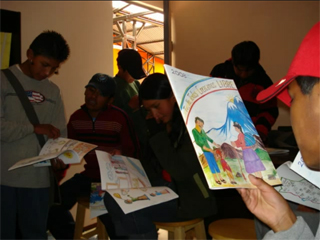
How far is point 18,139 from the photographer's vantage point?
180cm

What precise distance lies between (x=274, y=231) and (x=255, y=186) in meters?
0.14

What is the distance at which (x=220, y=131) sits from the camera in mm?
836

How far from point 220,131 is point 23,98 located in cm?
133

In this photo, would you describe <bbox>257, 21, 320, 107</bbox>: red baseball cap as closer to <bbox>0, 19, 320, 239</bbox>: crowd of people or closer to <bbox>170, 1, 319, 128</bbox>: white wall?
<bbox>0, 19, 320, 239</bbox>: crowd of people

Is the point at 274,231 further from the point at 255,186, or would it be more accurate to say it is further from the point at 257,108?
the point at 257,108

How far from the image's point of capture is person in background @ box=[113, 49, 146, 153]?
99.2 inches

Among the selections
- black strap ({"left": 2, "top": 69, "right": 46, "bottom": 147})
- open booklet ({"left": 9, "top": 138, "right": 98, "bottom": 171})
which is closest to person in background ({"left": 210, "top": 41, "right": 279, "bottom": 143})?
open booklet ({"left": 9, "top": 138, "right": 98, "bottom": 171})

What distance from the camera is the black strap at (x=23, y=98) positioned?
5.99 feet

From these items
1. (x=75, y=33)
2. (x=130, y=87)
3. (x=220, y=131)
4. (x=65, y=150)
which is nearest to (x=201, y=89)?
(x=220, y=131)

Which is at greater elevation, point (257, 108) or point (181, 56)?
point (181, 56)

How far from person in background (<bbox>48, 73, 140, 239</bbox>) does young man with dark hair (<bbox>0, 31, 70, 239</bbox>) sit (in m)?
0.38

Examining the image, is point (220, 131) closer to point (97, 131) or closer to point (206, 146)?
point (206, 146)

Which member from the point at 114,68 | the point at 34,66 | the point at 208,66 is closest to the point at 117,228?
the point at 34,66

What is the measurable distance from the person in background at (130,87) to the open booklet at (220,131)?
1617mm
